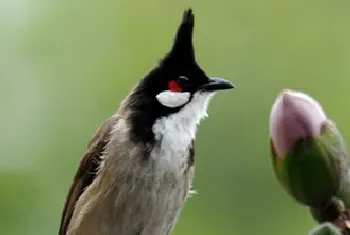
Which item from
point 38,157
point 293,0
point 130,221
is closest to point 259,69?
point 293,0

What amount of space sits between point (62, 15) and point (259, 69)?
78 cm

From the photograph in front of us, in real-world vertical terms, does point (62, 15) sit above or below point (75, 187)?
above

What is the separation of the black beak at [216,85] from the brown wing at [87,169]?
9.4 inches

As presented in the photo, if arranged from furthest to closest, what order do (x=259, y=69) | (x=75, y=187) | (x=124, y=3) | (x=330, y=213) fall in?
(x=124, y=3) < (x=259, y=69) < (x=75, y=187) < (x=330, y=213)

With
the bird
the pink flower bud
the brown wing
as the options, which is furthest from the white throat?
the pink flower bud

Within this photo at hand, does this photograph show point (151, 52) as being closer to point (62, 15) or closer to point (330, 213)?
point (62, 15)

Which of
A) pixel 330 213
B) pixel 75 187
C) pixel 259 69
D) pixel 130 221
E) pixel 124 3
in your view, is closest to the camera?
pixel 330 213

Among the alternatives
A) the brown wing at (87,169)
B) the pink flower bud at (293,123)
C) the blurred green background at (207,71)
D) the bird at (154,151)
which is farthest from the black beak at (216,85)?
the pink flower bud at (293,123)

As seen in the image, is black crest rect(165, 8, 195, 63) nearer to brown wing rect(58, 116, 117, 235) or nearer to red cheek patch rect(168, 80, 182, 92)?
red cheek patch rect(168, 80, 182, 92)

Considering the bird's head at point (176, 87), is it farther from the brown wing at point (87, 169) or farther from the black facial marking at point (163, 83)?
the brown wing at point (87, 169)

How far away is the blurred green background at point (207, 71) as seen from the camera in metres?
2.12

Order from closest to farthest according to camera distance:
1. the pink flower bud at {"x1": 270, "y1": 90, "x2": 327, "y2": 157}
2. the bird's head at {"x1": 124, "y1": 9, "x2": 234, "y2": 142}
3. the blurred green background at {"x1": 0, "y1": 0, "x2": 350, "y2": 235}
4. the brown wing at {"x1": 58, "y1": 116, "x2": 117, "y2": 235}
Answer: the pink flower bud at {"x1": 270, "y1": 90, "x2": 327, "y2": 157} < the bird's head at {"x1": 124, "y1": 9, "x2": 234, "y2": 142} < the brown wing at {"x1": 58, "y1": 116, "x2": 117, "y2": 235} < the blurred green background at {"x1": 0, "y1": 0, "x2": 350, "y2": 235}

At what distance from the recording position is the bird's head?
153cm

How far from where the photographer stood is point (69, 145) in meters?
2.43
